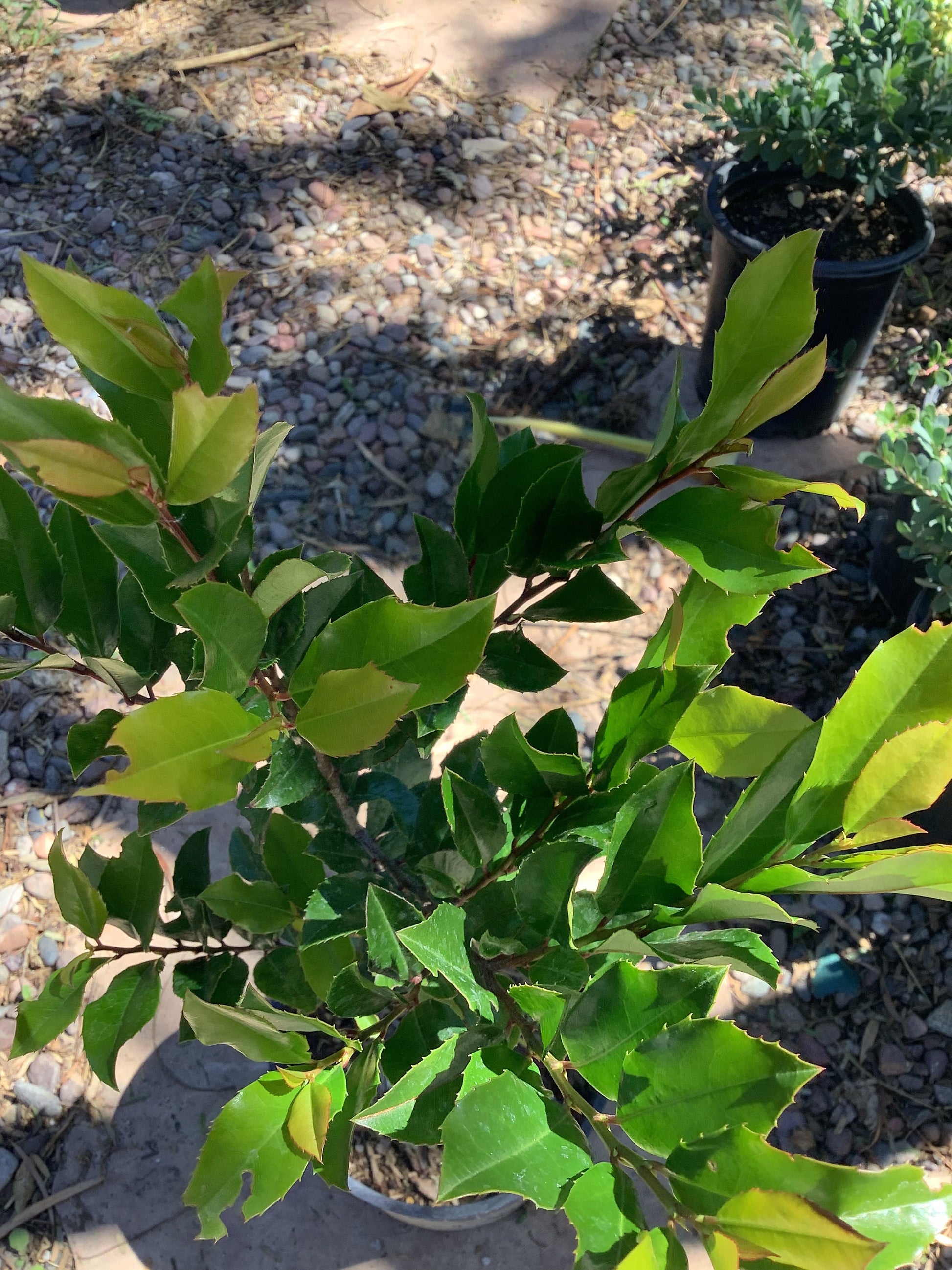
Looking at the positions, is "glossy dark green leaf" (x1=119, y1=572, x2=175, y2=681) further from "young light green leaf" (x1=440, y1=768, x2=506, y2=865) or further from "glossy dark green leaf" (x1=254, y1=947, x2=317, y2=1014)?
"glossy dark green leaf" (x1=254, y1=947, x2=317, y2=1014)

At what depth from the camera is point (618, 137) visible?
3199mm

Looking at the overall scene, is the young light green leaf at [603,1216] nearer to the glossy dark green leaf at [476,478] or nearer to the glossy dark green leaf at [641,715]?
the glossy dark green leaf at [641,715]

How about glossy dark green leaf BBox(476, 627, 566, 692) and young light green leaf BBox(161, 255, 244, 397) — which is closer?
young light green leaf BBox(161, 255, 244, 397)

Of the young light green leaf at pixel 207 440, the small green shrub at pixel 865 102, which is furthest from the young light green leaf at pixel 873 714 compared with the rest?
the small green shrub at pixel 865 102

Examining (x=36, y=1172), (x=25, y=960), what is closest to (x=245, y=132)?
(x=25, y=960)

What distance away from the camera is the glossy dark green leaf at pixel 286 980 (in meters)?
0.95

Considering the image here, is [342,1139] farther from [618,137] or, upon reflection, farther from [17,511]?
[618,137]

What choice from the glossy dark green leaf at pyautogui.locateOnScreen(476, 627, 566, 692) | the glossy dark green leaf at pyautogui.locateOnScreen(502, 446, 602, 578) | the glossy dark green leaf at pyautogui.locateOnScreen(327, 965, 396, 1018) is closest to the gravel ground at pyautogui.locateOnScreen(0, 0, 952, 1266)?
the glossy dark green leaf at pyautogui.locateOnScreen(327, 965, 396, 1018)

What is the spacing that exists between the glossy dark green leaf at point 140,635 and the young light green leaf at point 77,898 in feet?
0.48

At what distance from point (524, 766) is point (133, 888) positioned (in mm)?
438

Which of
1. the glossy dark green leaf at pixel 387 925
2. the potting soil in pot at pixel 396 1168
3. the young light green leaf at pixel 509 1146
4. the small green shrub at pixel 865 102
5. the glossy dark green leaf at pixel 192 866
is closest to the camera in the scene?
the young light green leaf at pixel 509 1146

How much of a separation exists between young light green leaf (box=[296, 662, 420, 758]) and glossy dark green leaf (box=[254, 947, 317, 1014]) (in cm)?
54

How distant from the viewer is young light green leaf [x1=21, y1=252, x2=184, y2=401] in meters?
0.44

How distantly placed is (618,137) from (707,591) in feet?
9.91
